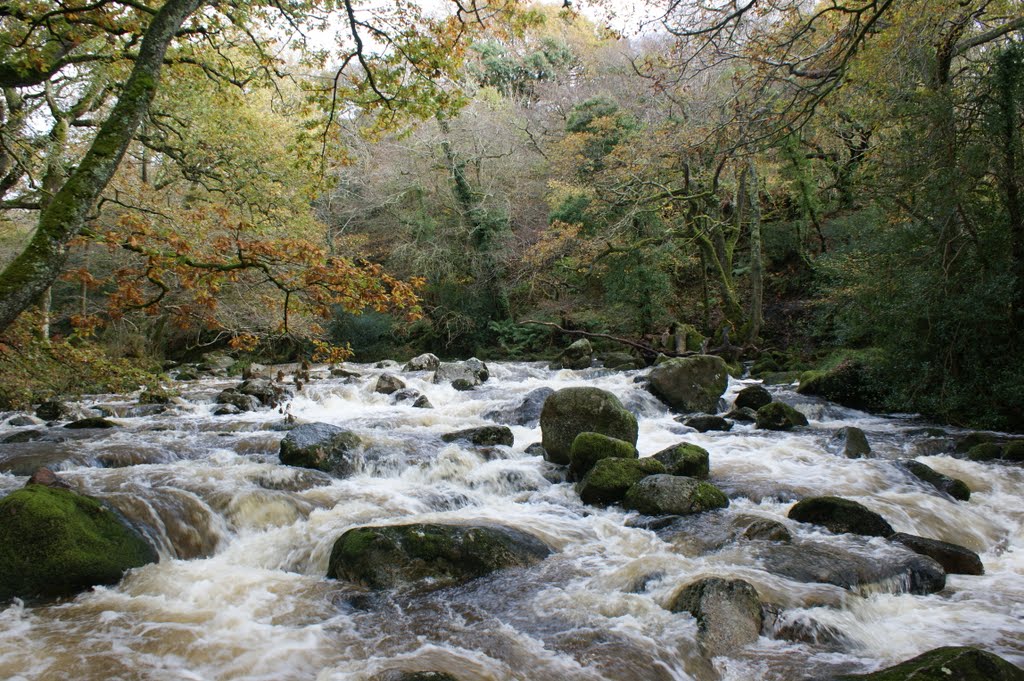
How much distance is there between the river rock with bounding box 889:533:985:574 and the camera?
5.26m

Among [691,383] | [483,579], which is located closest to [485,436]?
[483,579]

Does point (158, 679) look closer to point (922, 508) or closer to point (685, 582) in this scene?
point (685, 582)

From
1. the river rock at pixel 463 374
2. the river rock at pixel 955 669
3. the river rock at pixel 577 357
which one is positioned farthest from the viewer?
the river rock at pixel 577 357

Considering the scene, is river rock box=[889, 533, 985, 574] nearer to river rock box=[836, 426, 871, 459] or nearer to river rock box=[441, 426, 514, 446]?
river rock box=[836, 426, 871, 459]

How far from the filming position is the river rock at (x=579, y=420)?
347 inches

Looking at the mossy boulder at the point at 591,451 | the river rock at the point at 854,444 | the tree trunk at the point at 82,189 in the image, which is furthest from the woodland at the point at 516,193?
the mossy boulder at the point at 591,451

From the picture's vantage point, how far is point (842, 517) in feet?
20.2

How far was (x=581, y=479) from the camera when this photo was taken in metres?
7.84

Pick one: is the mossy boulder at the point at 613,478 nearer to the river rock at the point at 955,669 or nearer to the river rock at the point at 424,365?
the river rock at the point at 955,669

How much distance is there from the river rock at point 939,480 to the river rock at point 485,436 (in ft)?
18.5

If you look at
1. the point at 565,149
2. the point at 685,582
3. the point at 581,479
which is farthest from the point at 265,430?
the point at 565,149

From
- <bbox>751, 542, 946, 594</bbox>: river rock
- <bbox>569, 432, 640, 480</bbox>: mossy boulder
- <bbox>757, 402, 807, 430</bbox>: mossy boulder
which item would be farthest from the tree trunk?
<bbox>757, 402, 807, 430</bbox>: mossy boulder

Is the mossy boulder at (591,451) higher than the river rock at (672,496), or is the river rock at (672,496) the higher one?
the mossy boulder at (591,451)

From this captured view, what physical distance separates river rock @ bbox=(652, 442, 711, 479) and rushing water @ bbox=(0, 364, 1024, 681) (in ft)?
0.96
